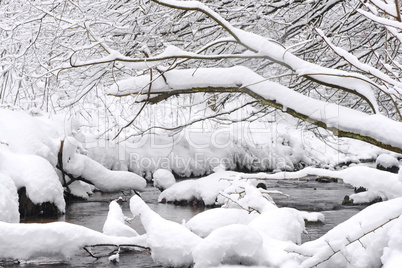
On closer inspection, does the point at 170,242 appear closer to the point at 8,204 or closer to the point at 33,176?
the point at 8,204

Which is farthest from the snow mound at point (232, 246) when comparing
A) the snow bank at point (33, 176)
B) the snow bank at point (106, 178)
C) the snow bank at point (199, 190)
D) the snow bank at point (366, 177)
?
the snow bank at point (106, 178)

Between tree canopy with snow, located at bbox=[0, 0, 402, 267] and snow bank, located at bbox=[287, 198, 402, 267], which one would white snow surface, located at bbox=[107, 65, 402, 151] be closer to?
tree canopy with snow, located at bbox=[0, 0, 402, 267]

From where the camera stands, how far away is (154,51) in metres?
5.98

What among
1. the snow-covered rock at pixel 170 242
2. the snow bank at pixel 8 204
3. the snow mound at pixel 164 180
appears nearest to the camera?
the snow-covered rock at pixel 170 242

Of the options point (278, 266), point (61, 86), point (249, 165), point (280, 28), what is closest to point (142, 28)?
point (280, 28)

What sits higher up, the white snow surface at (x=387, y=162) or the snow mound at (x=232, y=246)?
the white snow surface at (x=387, y=162)

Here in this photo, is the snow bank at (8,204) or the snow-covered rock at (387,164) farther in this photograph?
the snow-covered rock at (387,164)

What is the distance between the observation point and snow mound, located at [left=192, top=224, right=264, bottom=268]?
4758 millimetres

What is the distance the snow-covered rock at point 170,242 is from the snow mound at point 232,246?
0.49m

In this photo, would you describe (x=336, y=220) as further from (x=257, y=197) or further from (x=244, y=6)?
(x=244, y=6)

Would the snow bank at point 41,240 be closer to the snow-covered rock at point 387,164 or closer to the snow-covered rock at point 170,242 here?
the snow-covered rock at point 170,242

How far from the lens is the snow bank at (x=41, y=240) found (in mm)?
5562

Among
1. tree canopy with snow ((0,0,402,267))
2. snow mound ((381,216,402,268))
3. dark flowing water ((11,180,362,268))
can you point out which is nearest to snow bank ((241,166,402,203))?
tree canopy with snow ((0,0,402,267))

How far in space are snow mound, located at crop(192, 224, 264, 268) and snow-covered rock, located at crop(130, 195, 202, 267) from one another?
0.49 metres
